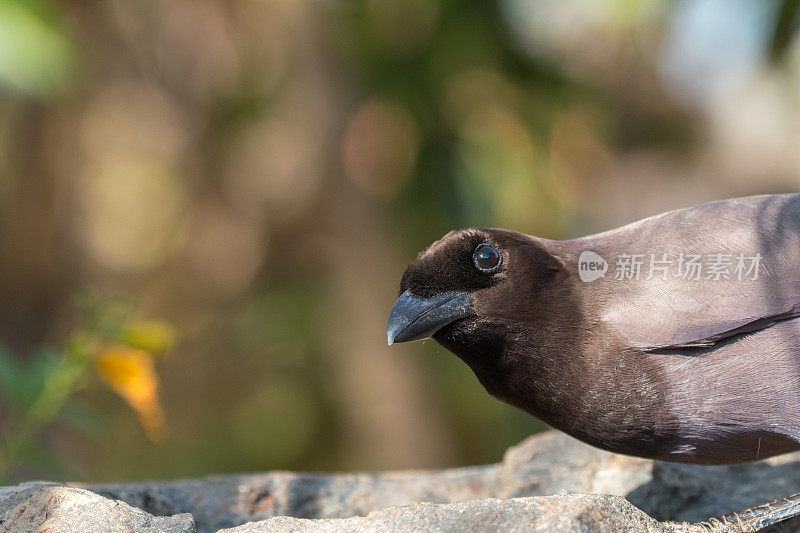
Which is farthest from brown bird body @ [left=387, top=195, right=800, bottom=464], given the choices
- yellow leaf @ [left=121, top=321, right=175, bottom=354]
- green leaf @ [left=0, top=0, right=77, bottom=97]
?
green leaf @ [left=0, top=0, right=77, bottom=97]

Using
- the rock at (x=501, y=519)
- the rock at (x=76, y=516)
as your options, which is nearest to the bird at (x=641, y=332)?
the rock at (x=501, y=519)

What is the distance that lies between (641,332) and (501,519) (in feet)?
3.39

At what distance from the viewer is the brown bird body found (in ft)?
9.68

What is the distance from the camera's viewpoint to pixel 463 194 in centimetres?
771

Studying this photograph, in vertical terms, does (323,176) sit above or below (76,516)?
above

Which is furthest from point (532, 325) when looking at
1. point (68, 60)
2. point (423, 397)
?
point (423, 397)

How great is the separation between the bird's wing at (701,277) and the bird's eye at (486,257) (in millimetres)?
354

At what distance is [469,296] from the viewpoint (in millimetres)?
3078

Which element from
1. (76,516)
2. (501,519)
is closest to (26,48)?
(76,516)

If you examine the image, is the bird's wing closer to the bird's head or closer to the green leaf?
the bird's head

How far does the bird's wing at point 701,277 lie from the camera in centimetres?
303

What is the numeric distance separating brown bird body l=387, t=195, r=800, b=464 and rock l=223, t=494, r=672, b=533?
0.60 meters

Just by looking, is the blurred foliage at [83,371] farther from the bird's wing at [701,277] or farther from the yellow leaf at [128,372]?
the bird's wing at [701,277]

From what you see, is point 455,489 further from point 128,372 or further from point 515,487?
point 128,372
